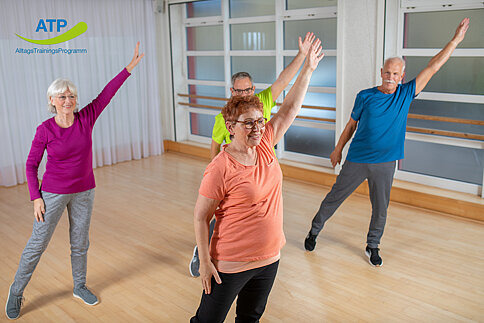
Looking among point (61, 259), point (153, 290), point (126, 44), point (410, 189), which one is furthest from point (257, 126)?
point (126, 44)

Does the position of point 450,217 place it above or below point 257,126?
below

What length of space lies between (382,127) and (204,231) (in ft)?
6.37

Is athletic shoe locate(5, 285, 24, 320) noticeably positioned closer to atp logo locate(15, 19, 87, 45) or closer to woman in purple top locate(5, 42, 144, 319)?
woman in purple top locate(5, 42, 144, 319)

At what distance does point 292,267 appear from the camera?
358 cm

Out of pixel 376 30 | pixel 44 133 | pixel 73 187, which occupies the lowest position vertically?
pixel 73 187

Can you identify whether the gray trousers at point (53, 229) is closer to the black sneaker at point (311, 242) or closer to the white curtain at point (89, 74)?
the black sneaker at point (311, 242)

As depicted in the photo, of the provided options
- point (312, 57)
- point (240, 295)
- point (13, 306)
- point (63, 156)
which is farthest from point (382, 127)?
point (13, 306)

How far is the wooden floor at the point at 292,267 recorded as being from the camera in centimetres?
301

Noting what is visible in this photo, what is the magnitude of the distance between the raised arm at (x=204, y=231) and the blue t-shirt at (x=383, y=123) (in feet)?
6.03

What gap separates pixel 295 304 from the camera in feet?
10.1

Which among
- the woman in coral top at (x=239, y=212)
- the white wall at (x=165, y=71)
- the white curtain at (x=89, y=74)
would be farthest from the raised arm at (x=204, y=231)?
the white wall at (x=165, y=71)

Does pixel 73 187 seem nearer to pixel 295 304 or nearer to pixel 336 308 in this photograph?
pixel 295 304

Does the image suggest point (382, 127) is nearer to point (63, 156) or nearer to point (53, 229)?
point (63, 156)

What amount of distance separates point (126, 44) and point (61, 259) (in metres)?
3.79
